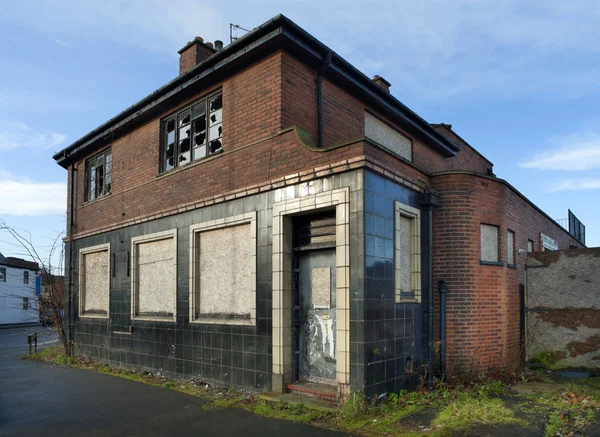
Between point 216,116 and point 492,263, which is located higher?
point 216,116

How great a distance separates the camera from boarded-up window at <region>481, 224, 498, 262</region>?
29.5ft

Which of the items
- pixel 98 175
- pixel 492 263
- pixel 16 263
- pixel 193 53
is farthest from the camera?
pixel 16 263

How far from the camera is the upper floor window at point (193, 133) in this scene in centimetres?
1012

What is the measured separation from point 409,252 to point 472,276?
131 centimetres

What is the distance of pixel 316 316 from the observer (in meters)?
7.90

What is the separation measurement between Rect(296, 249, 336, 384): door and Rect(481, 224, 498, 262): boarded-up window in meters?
3.23

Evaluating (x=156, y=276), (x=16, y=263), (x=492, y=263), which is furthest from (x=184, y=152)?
(x=16, y=263)

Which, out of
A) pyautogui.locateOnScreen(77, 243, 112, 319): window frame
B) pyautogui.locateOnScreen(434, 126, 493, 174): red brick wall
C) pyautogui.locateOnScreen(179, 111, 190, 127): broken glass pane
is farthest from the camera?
pyautogui.locateOnScreen(434, 126, 493, 174): red brick wall

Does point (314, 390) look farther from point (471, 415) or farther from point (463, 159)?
point (463, 159)

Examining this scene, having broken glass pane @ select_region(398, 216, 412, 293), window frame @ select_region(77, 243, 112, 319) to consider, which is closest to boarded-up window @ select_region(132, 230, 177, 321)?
window frame @ select_region(77, 243, 112, 319)

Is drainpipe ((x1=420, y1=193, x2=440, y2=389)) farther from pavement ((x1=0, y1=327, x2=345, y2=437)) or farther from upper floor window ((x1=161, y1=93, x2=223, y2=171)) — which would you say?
upper floor window ((x1=161, y1=93, x2=223, y2=171))

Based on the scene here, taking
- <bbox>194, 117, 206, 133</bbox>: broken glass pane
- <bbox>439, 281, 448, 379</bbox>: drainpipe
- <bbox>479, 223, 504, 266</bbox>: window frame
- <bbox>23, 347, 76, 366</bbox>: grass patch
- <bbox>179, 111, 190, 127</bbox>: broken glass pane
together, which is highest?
<bbox>179, 111, 190, 127</bbox>: broken glass pane

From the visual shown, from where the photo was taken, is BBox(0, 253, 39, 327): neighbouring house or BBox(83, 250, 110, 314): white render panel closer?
BBox(83, 250, 110, 314): white render panel

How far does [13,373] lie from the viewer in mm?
12031
